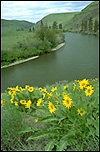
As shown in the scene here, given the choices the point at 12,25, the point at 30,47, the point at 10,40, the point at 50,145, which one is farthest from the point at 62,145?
the point at 12,25

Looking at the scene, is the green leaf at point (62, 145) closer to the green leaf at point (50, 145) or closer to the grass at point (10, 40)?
the green leaf at point (50, 145)

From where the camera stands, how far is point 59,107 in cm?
204

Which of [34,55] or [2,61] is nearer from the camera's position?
[2,61]

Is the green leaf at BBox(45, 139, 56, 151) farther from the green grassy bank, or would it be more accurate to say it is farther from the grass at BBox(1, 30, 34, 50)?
the grass at BBox(1, 30, 34, 50)

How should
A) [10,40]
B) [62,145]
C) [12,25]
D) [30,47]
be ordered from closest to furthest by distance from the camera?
[62,145], [30,47], [10,40], [12,25]

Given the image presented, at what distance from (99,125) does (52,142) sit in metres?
0.59

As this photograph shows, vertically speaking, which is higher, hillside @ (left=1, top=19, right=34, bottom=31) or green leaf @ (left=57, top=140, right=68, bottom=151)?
hillside @ (left=1, top=19, right=34, bottom=31)

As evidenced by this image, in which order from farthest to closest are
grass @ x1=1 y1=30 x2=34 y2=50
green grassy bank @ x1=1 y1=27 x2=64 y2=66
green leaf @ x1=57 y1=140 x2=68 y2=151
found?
grass @ x1=1 y1=30 x2=34 y2=50 → green grassy bank @ x1=1 y1=27 x2=64 y2=66 → green leaf @ x1=57 y1=140 x2=68 y2=151

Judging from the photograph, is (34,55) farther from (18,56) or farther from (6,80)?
(6,80)

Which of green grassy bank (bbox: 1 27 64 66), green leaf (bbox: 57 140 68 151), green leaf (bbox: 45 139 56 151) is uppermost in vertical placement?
green grassy bank (bbox: 1 27 64 66)

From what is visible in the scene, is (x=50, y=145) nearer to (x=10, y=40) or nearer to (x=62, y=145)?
(x=62, y=145)

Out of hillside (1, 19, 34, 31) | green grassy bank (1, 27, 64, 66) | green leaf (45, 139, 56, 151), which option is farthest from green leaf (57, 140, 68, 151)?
hillside (1, 19, 34, 31)

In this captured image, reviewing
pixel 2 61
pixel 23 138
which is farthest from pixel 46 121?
pixel 2 61

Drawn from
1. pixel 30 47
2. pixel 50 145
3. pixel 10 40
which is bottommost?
pixel 50 145
